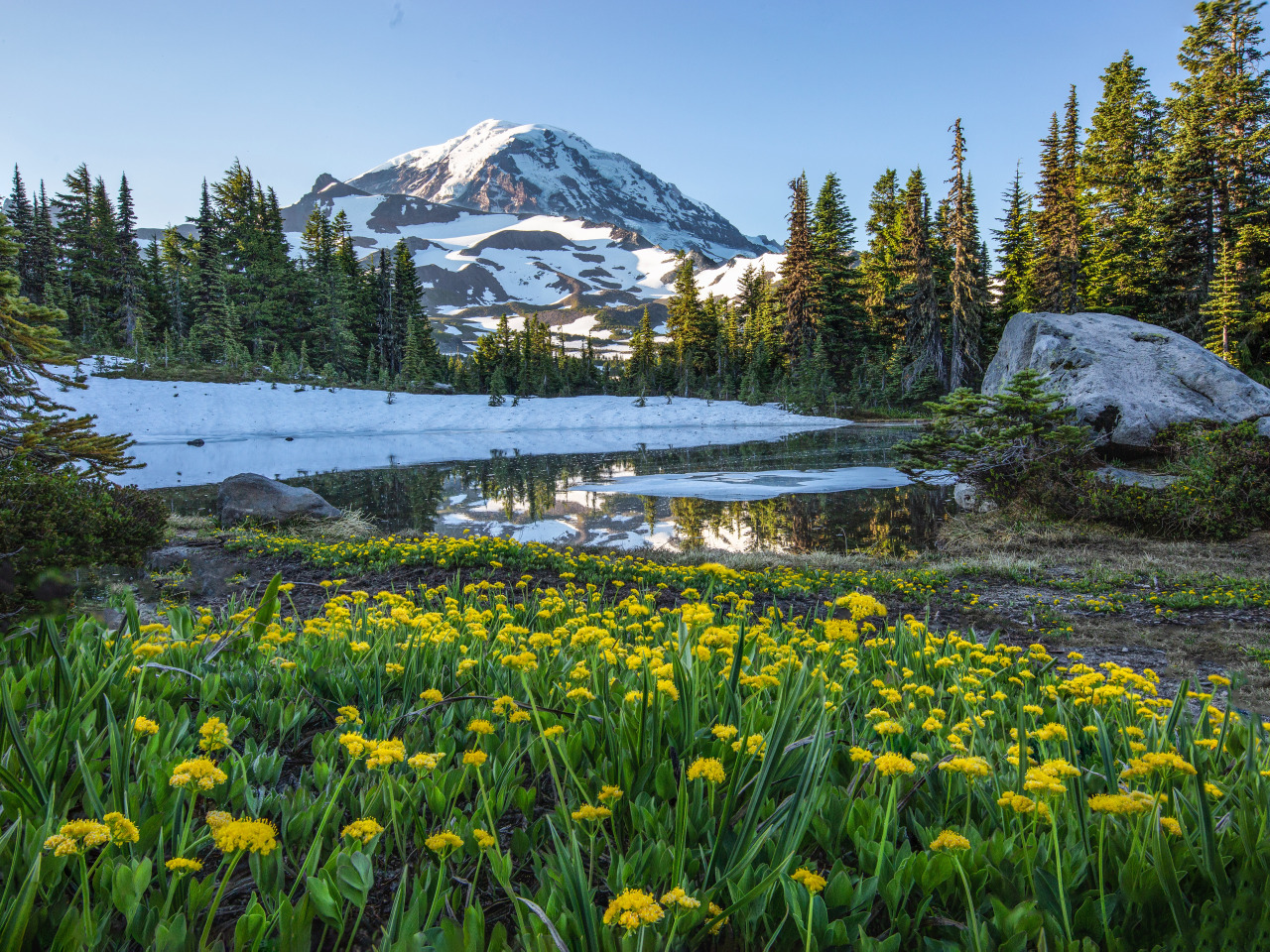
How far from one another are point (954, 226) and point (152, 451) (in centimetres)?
4278

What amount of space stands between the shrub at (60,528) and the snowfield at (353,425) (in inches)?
421

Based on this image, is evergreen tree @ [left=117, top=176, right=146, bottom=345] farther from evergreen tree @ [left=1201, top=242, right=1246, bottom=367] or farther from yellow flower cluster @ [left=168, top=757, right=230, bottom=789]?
evergreen tree @ [left=1201, top=242, right=1246, bottom=367]

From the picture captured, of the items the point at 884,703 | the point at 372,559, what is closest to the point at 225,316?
the point at 372,559

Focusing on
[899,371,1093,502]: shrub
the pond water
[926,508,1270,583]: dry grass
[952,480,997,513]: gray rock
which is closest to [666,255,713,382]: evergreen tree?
the pond water

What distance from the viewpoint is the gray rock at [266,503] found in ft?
37.1

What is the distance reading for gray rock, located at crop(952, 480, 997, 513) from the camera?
449 inches

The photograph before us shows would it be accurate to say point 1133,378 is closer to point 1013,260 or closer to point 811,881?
point 811,881

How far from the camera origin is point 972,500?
40.7 ft

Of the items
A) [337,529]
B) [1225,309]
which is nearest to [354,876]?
[337,529]

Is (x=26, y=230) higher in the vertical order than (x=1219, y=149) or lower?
higher

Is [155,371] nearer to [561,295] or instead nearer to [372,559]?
[372,559]

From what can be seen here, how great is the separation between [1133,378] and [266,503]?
54.3 feet

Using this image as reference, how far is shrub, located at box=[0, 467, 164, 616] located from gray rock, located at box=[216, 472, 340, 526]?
12.2ft

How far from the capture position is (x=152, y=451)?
21391 mm
